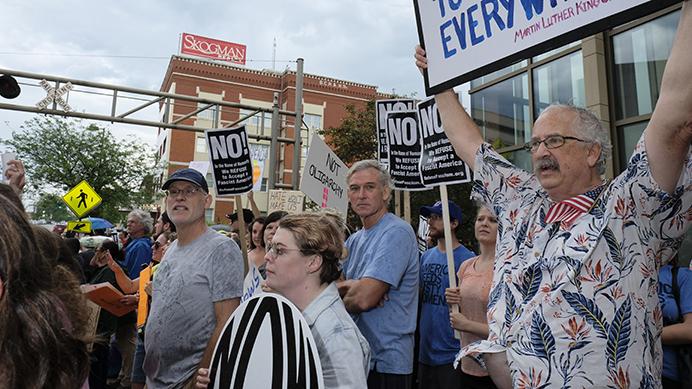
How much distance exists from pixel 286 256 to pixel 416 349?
8.47 feet

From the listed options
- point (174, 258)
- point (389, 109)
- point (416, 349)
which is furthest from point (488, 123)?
point (174, 258)

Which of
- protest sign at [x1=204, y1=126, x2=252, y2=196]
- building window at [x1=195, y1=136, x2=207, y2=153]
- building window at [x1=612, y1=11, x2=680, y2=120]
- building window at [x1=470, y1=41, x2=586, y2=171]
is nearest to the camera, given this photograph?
protest sign at [x1=204, y1=126, x2=252, y2=196]

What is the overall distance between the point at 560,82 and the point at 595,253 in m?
9.64

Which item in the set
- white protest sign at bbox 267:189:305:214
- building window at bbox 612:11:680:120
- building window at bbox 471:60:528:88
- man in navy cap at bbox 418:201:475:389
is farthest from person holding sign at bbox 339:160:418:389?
building window at bbox 471:60:528:88

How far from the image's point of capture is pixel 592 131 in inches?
74.6

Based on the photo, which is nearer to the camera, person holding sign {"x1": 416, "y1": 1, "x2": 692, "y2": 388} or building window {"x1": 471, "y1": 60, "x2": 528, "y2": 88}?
person holding sign {"x1": 416, "y1": 1, "x2": 692, "y2": 388}

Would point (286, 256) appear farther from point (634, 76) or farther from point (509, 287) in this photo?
point (634, 76)

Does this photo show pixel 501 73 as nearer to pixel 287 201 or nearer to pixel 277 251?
pixel 287 201

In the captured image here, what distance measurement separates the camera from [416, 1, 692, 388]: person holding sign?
5.09 ft

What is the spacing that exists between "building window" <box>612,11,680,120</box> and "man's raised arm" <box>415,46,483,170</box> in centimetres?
715

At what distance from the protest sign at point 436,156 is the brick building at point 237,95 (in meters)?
32.4

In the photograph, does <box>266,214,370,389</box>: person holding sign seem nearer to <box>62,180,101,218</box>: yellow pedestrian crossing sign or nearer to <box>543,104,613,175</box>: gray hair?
<box>543,104,613,175</box>: gray hair

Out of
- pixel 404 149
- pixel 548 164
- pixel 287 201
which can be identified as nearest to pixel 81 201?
pixel 287 201

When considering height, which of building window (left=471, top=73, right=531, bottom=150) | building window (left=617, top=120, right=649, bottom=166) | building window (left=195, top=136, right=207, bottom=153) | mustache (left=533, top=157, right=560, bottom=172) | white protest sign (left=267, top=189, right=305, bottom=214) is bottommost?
mustache (left=533, top=157, right=560, bottom=172)
